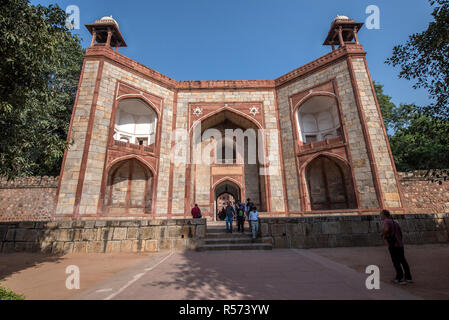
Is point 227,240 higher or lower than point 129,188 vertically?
lower

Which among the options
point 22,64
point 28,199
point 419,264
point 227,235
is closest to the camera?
point 22,64

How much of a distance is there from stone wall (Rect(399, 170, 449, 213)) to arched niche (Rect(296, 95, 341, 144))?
4.84 metres

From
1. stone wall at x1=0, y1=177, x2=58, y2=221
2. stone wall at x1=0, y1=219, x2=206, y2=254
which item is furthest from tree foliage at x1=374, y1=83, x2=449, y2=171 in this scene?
stone wall at x1=0, y1=177, x2=58, y2=221

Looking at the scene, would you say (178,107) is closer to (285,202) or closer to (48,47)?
(285,202)

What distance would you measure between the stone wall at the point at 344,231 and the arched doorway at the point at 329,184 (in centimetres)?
497

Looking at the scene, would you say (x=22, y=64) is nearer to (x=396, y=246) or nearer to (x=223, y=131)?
(x=396, y=246)

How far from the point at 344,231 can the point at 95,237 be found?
794 cm

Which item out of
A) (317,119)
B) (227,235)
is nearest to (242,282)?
(227,235)

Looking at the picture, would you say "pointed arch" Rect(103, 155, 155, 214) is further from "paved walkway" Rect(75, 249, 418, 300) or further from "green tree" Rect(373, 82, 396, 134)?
"green tree" Rect(373, 82, 396, 134)

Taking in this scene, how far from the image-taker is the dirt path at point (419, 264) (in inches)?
118

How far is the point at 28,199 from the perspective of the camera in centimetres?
1160

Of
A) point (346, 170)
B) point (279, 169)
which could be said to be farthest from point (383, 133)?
point (279, 169)

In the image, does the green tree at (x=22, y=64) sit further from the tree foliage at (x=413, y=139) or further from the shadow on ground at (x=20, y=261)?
the tree foliage at (x=413, y=139)
